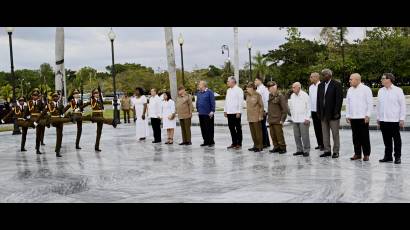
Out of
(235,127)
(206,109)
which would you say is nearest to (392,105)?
(235,127)

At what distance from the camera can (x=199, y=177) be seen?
8.34m

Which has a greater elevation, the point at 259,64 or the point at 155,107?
the point at 259,64

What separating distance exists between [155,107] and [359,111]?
6.96 metres

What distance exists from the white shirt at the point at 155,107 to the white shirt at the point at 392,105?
284 inches

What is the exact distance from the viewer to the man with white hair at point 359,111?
9320 mm

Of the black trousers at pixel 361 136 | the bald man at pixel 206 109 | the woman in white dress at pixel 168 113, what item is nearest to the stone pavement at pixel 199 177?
the black trousers at pixel 361 136

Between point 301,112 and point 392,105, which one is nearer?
point 392,105

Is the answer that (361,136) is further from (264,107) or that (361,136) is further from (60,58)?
(60,58)

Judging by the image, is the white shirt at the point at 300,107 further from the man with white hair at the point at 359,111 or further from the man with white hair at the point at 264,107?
the man with white hair at the point at 264,107

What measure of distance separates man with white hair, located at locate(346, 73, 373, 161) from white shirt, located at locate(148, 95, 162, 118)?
6.54 meters

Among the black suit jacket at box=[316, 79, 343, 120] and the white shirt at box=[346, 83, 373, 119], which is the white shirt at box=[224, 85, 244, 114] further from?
the white shirt at box=[346, 83, 373, 119]

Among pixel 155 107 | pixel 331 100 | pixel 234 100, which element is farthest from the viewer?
pixel 155 107
